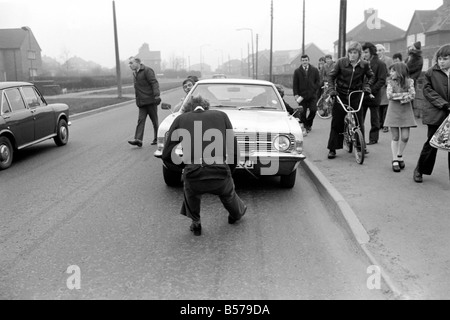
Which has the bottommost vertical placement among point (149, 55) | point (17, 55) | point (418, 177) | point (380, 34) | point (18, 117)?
point (418, 177)

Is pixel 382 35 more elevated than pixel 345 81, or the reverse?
pixel 382 35

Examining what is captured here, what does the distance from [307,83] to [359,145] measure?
3.85 m

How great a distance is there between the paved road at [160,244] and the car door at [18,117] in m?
1.63

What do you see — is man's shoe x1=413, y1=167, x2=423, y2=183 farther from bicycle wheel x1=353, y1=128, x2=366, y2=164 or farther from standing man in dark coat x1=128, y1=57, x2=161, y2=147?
standing man in dark coat x1=128, y1=57, x2=161, y2=147

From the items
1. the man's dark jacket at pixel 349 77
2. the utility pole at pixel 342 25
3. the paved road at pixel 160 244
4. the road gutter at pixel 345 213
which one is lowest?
the paved road at pixel 160 244

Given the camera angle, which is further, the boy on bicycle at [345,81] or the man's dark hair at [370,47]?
the man's dark hair at [370,47]

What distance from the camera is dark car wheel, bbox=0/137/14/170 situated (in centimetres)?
891

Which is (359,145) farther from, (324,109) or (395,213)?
(324,109)

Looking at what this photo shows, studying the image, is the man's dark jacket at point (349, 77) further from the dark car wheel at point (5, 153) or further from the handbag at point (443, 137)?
the dark car wheel at point (5, 153)

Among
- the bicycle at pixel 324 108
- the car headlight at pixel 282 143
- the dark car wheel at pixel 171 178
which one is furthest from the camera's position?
the bicycle at pixel 324 108

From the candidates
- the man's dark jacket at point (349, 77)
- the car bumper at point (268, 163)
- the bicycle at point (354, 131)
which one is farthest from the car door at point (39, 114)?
the bicycle at point (354, 131)

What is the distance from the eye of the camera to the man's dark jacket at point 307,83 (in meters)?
12.0

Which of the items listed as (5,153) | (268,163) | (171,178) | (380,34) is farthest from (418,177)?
(380,34)

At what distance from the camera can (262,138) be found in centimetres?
660
